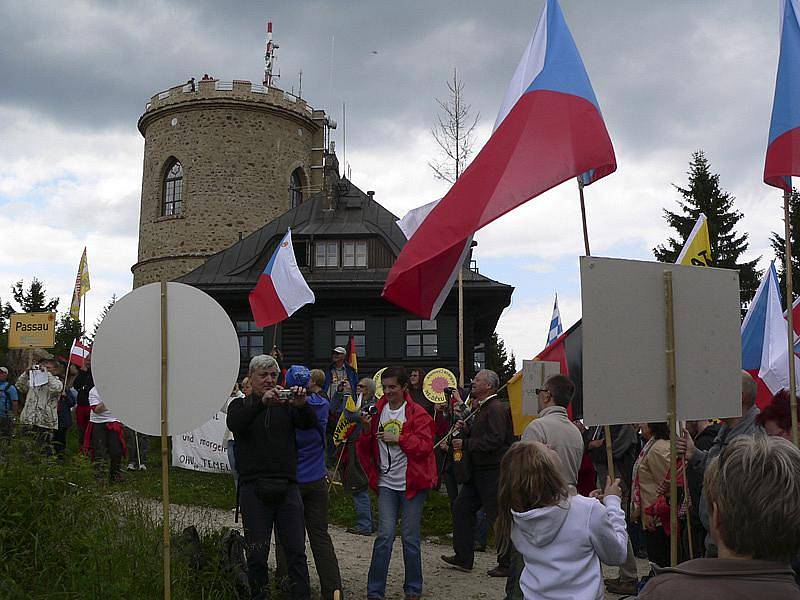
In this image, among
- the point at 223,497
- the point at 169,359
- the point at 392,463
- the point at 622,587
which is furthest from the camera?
the point at 223,497

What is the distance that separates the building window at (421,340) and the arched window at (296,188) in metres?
13.0

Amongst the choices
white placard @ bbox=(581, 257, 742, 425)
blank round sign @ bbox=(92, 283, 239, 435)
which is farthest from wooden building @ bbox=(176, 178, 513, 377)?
white placard @ bbox=(581, 257, 742, 425)

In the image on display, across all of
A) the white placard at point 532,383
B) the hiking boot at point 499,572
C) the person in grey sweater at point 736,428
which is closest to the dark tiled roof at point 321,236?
the white placard at point 532,383

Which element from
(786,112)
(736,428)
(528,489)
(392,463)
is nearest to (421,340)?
(392,463)

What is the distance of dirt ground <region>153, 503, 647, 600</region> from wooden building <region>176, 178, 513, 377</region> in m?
17.7

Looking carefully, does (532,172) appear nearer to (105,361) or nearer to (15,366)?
(105,361)

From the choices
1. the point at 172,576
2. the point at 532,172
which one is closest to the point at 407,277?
the point at 532,172

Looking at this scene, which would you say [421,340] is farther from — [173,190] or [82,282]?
[173,190]

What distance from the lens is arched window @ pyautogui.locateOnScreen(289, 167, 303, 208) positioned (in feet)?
127

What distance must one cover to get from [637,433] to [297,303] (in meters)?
6.58

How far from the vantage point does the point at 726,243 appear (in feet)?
118

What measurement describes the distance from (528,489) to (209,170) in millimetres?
34854

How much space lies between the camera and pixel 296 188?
3869cm

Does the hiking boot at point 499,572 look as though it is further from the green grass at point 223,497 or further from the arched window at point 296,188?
the arched window at point 296,188
